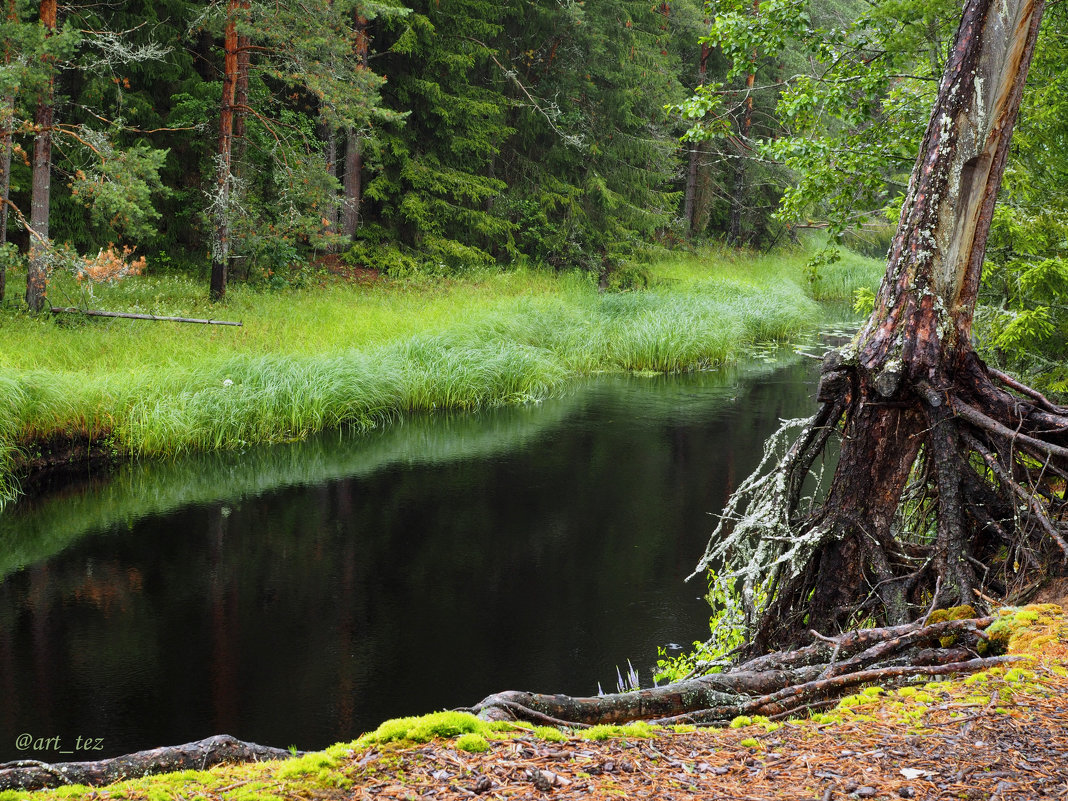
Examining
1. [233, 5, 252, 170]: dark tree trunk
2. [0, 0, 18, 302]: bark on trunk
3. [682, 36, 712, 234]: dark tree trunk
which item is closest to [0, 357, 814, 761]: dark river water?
[0, 0, 18, 302]: bark on trunk

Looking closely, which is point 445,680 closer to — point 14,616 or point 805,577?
point 805,577

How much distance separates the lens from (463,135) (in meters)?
23.4

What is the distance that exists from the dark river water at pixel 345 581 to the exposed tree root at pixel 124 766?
Answer: 9.76 ft

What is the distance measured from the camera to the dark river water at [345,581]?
5.98 metres

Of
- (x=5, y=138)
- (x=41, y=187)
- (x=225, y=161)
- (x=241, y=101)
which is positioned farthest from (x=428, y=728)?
(x=241, y=101)

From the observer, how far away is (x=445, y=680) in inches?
248

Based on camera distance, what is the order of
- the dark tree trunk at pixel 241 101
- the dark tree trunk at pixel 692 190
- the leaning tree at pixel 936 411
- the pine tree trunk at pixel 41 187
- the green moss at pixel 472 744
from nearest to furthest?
1. the green moss at pixel 472 744
2. the leaning tree at pixel 936 411
3. the pine tree trunk at pixel 41 187
4. the dark tree trunk at pixel 241 101
5. the dark tree trunk at pixel 692 190

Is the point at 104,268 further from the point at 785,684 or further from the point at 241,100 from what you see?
the point at 785,684

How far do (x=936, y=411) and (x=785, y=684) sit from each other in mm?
1546

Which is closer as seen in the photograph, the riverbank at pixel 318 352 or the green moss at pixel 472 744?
the green moss at pixel 472 744

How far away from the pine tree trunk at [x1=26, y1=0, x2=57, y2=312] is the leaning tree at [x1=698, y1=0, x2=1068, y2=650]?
493 inches

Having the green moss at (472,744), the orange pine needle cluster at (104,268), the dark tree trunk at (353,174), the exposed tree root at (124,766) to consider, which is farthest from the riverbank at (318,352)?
the green moss at (472,744)

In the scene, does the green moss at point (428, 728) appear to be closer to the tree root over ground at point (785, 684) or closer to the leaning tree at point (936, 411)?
the tree root over ground at point (785, 684)

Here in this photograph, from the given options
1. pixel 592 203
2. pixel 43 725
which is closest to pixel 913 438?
pixel 43 725
